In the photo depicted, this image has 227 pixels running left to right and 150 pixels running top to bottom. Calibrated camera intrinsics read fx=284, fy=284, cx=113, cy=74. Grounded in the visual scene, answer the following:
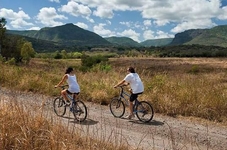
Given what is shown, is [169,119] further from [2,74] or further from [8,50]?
[8,50]

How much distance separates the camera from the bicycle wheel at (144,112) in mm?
9437

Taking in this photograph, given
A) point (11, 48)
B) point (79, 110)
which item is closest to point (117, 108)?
point (79, 110)

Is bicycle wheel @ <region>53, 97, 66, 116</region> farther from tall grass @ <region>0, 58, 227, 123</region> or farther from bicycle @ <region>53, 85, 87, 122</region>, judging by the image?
tall grass @ <region>0, 58, 227, 123</region>

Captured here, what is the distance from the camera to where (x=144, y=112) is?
952cm

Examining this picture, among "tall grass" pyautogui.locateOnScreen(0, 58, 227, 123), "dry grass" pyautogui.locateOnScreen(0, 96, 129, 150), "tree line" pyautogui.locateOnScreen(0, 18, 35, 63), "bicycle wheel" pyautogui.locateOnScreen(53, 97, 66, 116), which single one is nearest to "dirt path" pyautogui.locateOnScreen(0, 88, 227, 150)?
"bicycle wheel" pyautogui.locateOnScreen(53, 97, 66, 116)

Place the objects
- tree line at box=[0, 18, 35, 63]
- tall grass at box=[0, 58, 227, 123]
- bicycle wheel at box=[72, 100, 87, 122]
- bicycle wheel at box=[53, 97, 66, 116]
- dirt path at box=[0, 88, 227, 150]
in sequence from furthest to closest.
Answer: tree line at box=[0, 18, 35, 63] → tall grass at box=[0, 58, 227, 123] → bicycle wheel at box=[53, 97, 66, 116] → bicycle wheel at box=[72, 100, 87, 122] → dirt path at box=[0, 88, 227, 150]

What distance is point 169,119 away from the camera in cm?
968

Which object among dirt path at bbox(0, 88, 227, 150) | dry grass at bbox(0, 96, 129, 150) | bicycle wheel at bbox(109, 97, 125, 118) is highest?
dry grass at bbox(0, 96, 129, 150)

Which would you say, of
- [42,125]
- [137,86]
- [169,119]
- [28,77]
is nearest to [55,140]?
[42,125]

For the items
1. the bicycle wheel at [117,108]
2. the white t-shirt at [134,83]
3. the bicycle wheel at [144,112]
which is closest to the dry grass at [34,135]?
the white t-shirt at [134,83]

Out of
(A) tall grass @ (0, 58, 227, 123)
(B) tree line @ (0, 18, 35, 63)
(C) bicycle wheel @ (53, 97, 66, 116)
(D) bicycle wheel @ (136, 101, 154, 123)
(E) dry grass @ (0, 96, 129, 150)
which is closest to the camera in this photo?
(E) dry grass @ (0, 96, 129, 150)

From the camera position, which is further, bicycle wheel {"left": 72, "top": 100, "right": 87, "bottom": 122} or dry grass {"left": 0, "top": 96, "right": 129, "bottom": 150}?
bicycle wheel {"left": 72, "top": 100, "right": 87, "bottom": 122}

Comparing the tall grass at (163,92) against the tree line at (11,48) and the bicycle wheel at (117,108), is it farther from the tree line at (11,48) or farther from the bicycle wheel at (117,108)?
the tree line at (11,48)

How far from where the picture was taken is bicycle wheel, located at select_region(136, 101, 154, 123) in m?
9.44
